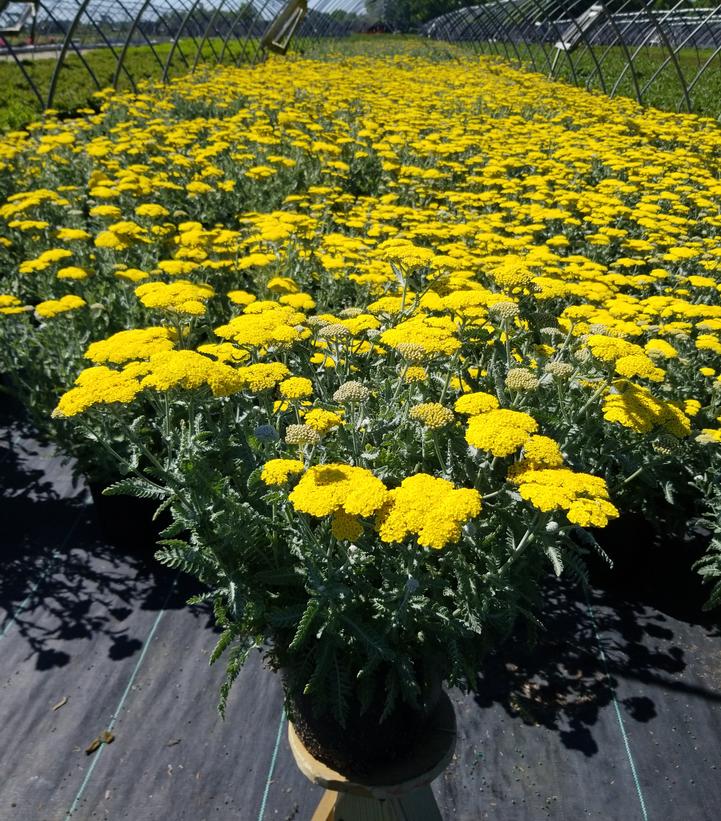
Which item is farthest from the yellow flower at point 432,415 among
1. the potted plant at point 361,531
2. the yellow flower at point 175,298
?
the yellow flower at point 175,298

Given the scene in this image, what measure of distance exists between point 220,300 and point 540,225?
3.42 meters

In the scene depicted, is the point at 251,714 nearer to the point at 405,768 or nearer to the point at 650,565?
the point at 405,768

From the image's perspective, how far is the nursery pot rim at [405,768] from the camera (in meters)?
2.36

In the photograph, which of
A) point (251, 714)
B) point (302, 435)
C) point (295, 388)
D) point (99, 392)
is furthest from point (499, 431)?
point (251, 714)

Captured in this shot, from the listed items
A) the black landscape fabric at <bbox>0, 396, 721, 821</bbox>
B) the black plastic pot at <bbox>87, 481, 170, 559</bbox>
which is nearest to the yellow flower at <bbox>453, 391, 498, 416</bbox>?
the black landscape fabric at <bbox>0, 396, 721, 821</bbox>

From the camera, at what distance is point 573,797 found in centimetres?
340

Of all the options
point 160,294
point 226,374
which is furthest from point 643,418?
point 160,294

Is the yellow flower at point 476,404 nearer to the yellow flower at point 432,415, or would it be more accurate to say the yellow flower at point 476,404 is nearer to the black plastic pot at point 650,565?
the yellow flower at point 432,415

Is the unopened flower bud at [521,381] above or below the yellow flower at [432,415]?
below

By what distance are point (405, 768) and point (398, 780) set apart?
0.21ft

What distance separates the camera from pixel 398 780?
2367mm

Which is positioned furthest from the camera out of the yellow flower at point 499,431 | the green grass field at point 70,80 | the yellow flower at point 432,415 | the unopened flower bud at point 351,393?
the green grass field at point 70,80

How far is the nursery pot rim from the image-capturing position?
2.36 m

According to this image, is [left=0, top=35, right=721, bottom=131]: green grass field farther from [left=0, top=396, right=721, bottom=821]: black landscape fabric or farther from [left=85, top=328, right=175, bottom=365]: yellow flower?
[left=85, top=328, right=175, bottom=365]: yellow flower
